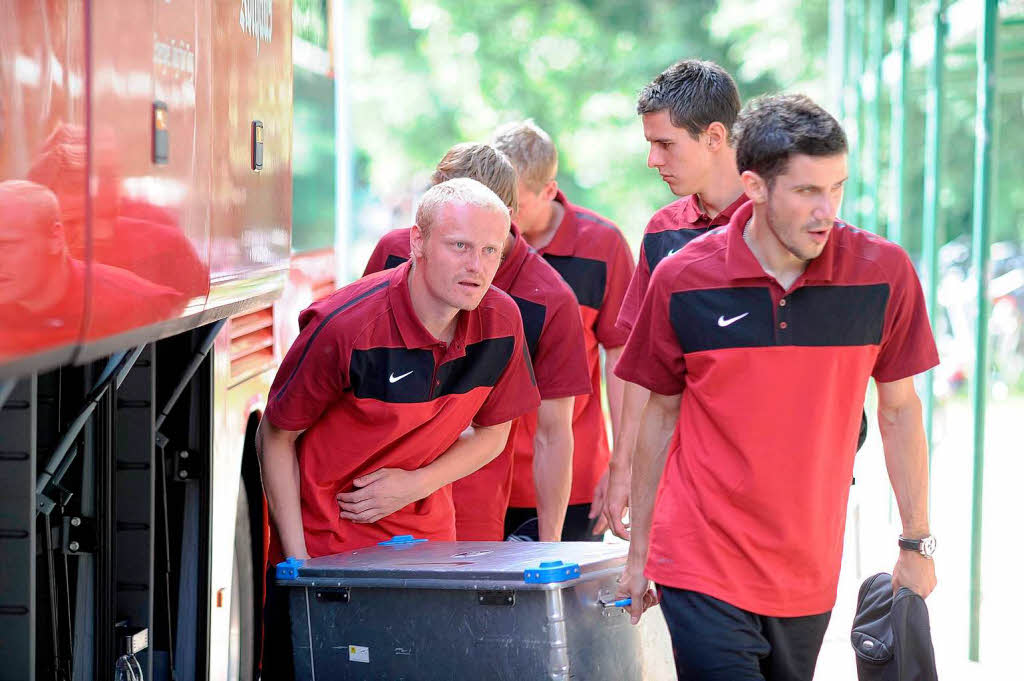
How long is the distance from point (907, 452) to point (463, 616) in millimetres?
1090

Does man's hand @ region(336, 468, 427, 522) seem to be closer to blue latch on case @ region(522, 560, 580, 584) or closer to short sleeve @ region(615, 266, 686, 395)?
blue latch on case @ region(522, 560, 580, 584)

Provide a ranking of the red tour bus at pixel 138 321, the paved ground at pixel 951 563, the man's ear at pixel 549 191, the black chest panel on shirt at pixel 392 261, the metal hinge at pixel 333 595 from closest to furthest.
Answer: the red tour bus at pixel 138 321 < the metal hinge at pixel 333 595 < the black chest panel on shirt at pixel 392 261 < the man's ear at pixel 549 191 < the paved ground at pixel 951 563

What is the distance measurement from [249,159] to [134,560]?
44.4 inches

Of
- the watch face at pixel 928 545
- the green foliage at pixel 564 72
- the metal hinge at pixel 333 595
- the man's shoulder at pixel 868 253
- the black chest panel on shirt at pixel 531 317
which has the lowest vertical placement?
the metal hinge at pixel 333 595

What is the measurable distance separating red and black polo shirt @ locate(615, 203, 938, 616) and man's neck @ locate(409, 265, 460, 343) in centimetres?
73

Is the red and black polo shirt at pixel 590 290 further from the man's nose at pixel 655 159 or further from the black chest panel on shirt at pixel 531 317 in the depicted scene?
the man's nose at pixel 655 159

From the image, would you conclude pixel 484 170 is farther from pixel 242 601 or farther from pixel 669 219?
pixel 242 601

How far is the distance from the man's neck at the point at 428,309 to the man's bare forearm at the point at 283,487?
0.46 meters

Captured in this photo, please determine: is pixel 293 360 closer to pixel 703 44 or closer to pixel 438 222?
pixel 438 222

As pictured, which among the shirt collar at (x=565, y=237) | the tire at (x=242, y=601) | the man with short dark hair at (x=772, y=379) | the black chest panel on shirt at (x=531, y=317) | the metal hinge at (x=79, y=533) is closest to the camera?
the man with short dark hair at (x=772, y=379)

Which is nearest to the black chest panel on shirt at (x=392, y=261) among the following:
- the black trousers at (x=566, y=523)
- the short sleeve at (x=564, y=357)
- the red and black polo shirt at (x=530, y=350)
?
the red and black polo shirt at (x=530, y=350)

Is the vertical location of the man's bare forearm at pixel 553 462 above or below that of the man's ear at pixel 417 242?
below

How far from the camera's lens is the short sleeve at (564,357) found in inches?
186

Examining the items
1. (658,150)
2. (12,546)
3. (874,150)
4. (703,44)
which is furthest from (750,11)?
(12,546)
